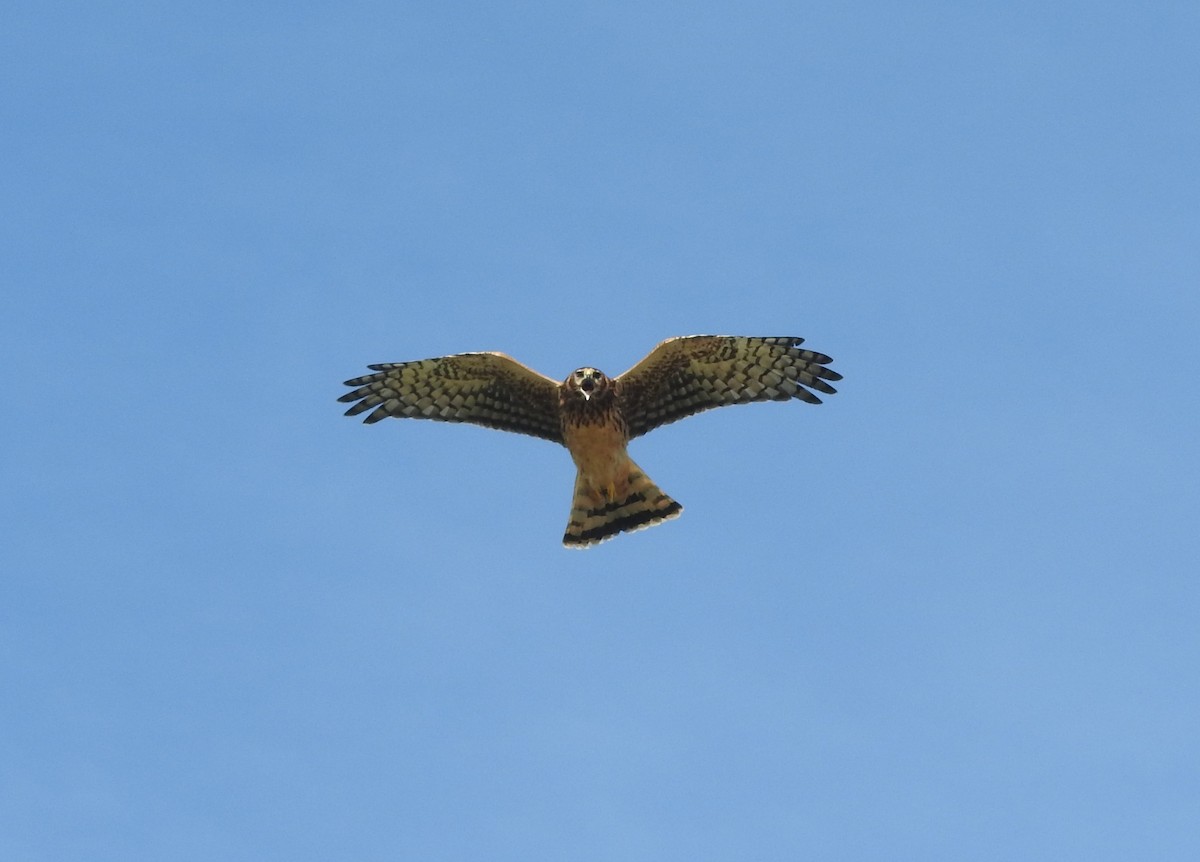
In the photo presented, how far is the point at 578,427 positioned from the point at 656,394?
89cm

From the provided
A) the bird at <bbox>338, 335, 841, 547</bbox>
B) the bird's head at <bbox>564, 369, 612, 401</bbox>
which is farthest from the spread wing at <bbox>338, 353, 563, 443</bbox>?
the bird's head at <bbox>564, 369, 612, 401</bbox>

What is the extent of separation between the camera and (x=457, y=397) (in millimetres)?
17922

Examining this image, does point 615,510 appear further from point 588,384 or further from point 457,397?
point 457,397

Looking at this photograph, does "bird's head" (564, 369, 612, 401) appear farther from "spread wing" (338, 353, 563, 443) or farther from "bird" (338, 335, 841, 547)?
"spread wing" (338, 353, 563, 443)

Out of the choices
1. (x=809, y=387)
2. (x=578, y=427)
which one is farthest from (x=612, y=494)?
(x=809, y=387)

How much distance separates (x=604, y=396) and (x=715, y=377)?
1.14 meters

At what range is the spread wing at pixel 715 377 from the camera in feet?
56.8

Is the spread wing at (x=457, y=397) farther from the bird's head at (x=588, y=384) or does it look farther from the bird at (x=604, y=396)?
the bird's head at (x=588, y=384)

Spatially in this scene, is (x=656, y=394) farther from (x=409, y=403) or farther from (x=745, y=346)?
(x=409, y=403)

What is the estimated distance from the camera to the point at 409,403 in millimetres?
17953

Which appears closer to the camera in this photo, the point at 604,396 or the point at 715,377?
the point at 604,396

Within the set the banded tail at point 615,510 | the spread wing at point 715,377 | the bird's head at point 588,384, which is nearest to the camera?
the bird's head at point 588,384

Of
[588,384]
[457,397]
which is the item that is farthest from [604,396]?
[457,397]

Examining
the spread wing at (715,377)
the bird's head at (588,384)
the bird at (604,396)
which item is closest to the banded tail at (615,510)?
the bird at (604,396)
